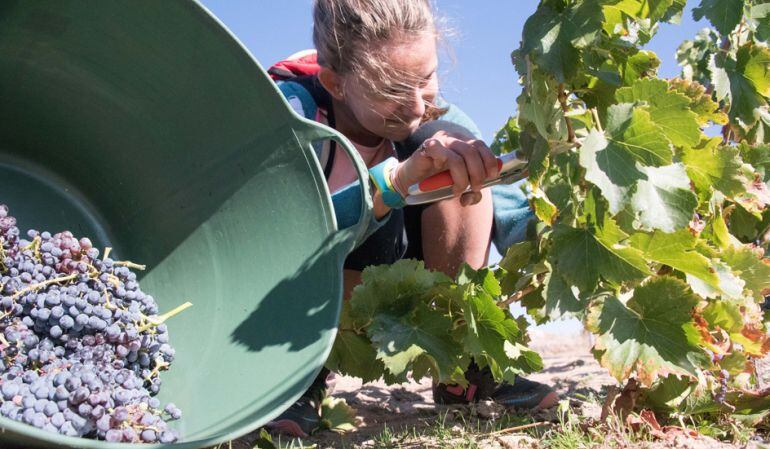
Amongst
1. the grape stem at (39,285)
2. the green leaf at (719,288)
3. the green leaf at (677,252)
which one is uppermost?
the grape stem at (39,285)

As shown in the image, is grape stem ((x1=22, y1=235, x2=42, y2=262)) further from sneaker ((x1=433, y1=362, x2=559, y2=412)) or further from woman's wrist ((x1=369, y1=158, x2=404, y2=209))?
sneaker ((x1=433, y1=362, x2=559, y2=412))

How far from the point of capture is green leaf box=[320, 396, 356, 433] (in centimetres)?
176

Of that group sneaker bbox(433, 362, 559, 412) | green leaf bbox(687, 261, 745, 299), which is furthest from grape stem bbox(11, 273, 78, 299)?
green leaf bbox(687, 261, 745, 299)

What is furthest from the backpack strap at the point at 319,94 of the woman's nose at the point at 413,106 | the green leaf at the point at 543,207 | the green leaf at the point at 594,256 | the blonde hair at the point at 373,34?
the green leaf at the point at 594,256

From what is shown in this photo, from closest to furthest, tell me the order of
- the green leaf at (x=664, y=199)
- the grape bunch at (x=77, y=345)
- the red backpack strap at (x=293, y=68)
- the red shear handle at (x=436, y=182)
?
1. the grape bunch at (x=77, y=345)
2. the green leaf at (x=664, y=199)
3. the red shear handle at (x=436, y=182)
4. the red backpack strap at (x=293, y=68)

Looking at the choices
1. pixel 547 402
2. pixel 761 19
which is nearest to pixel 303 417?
pixel 547 402

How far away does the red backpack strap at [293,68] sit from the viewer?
198 centimetres

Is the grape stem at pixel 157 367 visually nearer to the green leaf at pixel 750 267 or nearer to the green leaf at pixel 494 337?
the green leaf at pixel 494 337

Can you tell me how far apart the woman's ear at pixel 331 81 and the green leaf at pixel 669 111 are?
31.5 inches

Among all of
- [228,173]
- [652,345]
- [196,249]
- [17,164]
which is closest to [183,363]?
[196,249]

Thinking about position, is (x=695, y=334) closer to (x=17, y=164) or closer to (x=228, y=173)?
(x=228, y=173)

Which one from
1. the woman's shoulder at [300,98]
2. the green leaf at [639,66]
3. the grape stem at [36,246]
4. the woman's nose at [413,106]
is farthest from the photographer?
the woman's shoulder at [300,98]

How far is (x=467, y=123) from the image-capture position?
2.01 m

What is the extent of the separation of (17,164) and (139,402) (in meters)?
0.75
